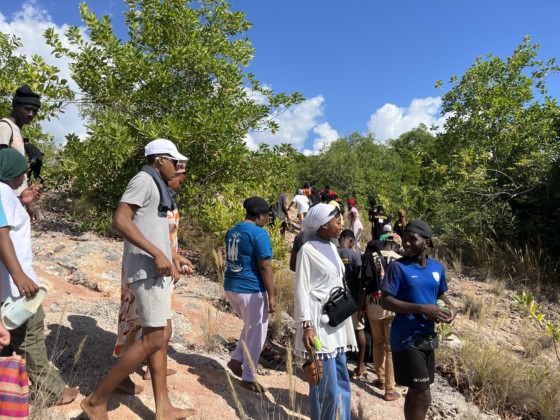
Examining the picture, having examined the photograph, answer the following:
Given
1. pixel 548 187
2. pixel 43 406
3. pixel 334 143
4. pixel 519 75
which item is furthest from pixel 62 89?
pixel 334 143

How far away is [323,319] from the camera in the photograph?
3.16 meters

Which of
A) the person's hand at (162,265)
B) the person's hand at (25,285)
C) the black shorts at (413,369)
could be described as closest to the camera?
the person's hand at (25,285)

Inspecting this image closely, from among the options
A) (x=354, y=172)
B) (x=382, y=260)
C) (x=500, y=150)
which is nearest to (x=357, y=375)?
(x=382, y=260)

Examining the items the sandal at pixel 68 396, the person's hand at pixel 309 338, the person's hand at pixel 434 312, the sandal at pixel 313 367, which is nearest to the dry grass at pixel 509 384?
the person's hand at pixel 434 312

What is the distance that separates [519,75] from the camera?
12.4 metres

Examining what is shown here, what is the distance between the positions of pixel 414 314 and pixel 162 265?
194 centimetres

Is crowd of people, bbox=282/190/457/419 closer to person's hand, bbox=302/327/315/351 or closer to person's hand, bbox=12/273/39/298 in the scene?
person's hand, bbox=302/327/315/351

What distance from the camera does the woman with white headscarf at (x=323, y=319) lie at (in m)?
3.11

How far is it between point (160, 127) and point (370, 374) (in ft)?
15.3

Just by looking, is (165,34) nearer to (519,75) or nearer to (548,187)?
(548,187)

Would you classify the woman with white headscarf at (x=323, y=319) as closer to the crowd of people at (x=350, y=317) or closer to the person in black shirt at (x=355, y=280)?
→ the crowd of people at (x=350, y=317)

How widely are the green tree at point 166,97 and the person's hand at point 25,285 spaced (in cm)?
438

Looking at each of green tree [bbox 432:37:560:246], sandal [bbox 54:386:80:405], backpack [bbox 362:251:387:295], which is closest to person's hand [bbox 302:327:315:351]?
sandal [bbox 54:386:80:405]

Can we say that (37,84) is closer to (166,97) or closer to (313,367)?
(166,97)
